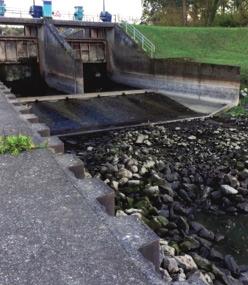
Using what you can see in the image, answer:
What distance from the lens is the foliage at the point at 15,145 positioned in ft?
17.8

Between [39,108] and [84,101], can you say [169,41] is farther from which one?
[39,108]

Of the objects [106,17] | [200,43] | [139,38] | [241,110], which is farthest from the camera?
[106,17]

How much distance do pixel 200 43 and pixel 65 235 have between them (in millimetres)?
23068

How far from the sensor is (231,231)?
6828 millimetres

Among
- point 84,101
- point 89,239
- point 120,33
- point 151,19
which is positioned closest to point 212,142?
point 84,101

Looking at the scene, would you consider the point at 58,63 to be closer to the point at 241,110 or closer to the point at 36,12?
the point at 36,12

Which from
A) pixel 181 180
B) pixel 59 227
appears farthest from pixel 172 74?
pixel 59 227

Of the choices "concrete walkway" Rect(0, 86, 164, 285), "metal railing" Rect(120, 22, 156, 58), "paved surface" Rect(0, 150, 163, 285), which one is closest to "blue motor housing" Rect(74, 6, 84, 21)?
"metal railing" Rect(120, 22, 156, 58)

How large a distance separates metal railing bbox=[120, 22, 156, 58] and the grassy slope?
0.55 meters

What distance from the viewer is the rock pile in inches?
217

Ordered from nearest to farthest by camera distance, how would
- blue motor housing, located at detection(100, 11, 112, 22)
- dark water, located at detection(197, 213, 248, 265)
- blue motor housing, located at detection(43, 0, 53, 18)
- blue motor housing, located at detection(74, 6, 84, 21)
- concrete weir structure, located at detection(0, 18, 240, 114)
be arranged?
dark water, located at detection(197, 213, 248, 265) < concrete weir structure, located at detection(0, 18, 240, 114) < blue motor housing, located at detection(43, 0, 53, 18) < blue motor housing, located at detection(74, 6, 84, 21) < blue motor housing, located at detection(100, 11, 112, 22)

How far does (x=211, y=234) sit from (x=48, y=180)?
3457 millimetres

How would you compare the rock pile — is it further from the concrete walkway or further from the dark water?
the concrete walkway

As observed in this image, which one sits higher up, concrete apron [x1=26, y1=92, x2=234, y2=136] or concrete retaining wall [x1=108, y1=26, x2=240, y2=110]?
concrete retaining wall [x1=108, y1=26, x2=240, y2=110]
